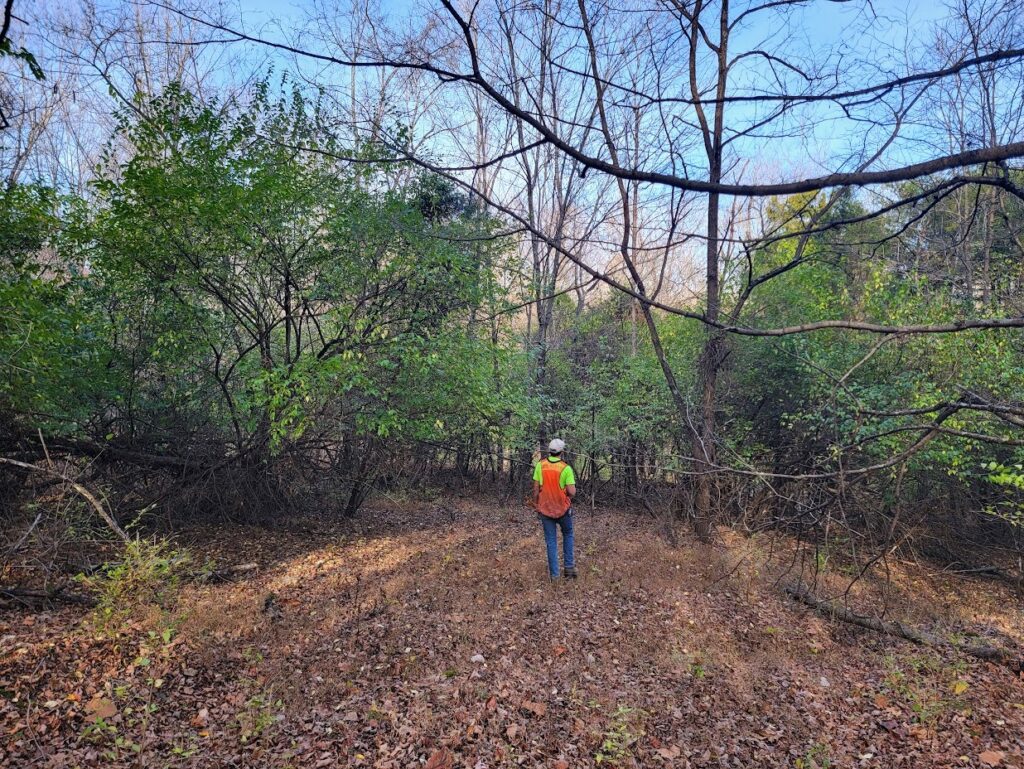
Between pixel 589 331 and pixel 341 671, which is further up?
pixel 589 331

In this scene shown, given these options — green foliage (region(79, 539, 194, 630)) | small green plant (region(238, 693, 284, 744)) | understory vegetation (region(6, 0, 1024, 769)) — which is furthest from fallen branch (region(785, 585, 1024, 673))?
green foliage (region(79, 539, 194, 630))

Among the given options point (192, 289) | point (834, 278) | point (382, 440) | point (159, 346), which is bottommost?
point (382, 440)

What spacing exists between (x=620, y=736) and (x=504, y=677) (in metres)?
1.12

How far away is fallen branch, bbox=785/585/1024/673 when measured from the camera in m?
4.74

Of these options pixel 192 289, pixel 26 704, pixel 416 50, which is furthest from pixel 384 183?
pixel 26 704

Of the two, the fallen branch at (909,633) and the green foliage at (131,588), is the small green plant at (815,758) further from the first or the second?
the green foliage at (131,588)

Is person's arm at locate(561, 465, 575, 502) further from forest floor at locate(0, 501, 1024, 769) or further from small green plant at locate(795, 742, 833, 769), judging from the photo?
small green plant at locate(795, 742, 833, 769)

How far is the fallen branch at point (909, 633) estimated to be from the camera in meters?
4.74

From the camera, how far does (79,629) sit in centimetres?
436

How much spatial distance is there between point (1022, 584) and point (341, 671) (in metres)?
8.30

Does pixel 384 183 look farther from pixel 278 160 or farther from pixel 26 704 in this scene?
pixel 26 704

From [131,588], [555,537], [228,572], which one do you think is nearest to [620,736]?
[555,537]

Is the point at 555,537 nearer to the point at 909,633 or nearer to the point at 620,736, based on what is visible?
the point at 620,736

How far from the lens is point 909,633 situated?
5.14 meters
